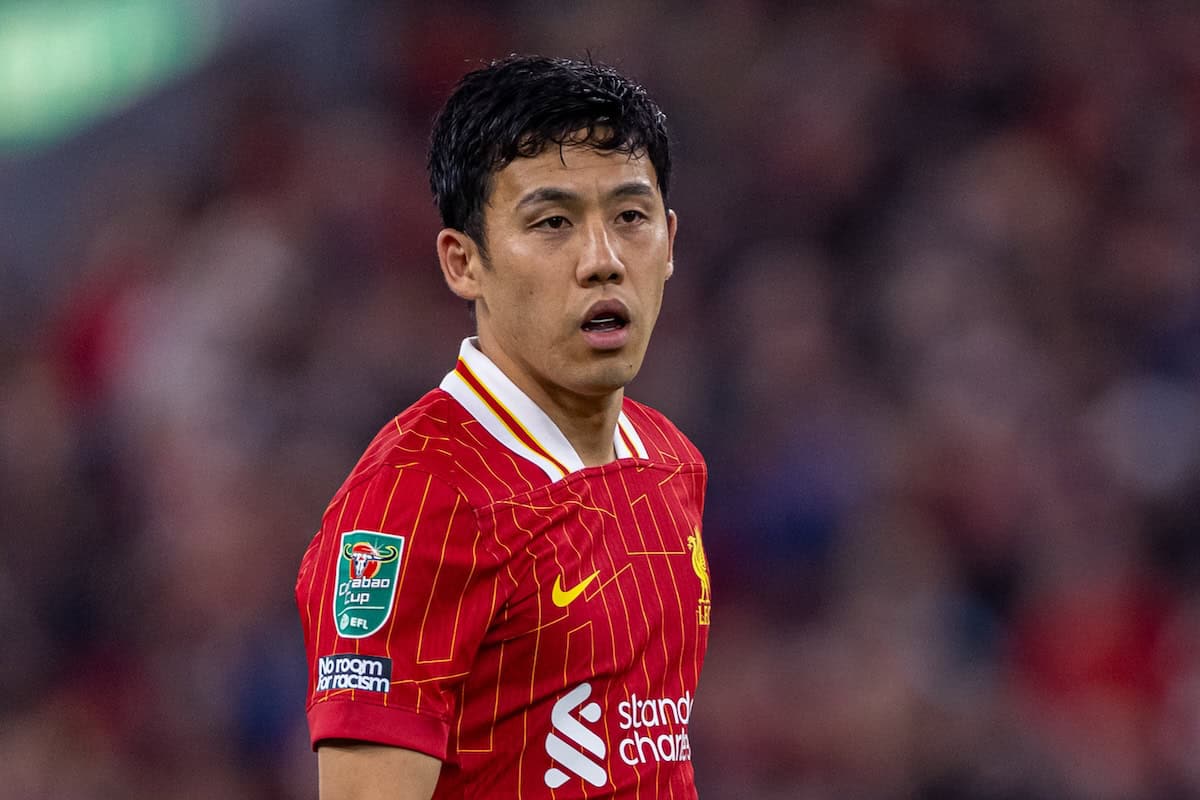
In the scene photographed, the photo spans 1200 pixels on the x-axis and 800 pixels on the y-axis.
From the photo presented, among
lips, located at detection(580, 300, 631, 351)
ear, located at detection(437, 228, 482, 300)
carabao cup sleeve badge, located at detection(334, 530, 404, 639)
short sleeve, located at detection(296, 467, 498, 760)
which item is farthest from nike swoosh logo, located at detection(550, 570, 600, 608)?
ear, located at detection(437, 228, 482, 300)

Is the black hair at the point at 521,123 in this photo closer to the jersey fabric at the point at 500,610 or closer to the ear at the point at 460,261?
the ear at the point at 460,261

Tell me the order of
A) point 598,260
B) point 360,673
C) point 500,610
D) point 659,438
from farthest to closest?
point 659,438 → point 598,260 → point 500,610 → point 360,673

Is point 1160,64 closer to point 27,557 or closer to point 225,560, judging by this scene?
point 225,560

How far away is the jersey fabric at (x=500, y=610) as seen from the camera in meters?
2.08

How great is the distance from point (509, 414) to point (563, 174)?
0.36 meters

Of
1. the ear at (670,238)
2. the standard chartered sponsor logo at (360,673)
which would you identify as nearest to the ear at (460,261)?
the ear at (670,238)

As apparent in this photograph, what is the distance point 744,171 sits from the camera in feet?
20.9

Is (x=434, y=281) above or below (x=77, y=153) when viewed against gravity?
below

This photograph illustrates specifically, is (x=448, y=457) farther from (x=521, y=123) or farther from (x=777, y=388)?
(x=777, y=388)

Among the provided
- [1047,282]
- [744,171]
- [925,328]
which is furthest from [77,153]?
[1047,282]

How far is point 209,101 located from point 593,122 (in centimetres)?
437

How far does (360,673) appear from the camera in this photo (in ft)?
6.75

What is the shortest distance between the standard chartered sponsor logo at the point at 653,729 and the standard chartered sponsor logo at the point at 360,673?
0.38 meters

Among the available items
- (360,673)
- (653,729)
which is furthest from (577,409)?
(360,673)
